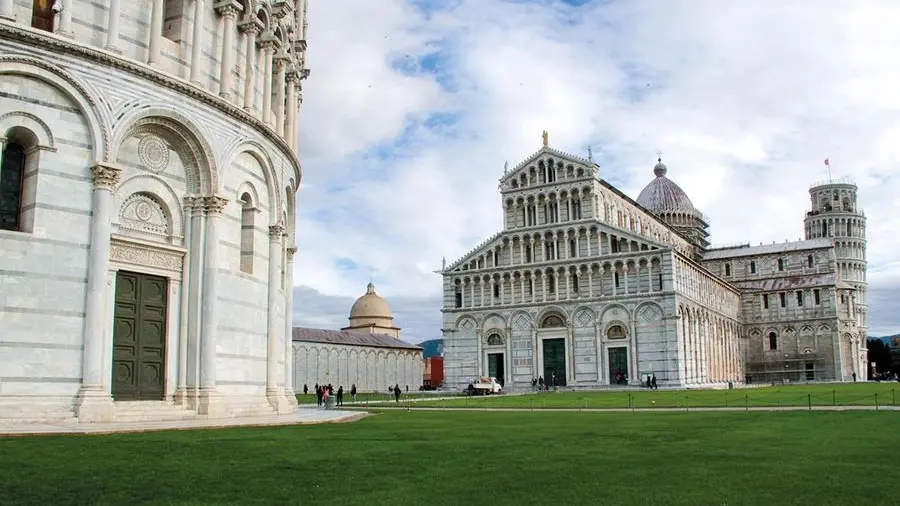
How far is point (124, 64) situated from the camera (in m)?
21.5

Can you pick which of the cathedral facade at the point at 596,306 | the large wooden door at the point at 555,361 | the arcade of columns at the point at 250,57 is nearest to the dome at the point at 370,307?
the cathedral facade at the point at 596,306

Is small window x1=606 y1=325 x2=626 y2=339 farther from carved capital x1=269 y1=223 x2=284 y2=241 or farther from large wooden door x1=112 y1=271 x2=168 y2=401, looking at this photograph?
large wooden door x1=112 y1=271 x2=168 y2=401

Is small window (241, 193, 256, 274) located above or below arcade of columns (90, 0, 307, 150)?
below

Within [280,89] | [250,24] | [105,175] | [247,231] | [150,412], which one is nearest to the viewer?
[105,175]

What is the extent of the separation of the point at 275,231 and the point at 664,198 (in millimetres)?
83076

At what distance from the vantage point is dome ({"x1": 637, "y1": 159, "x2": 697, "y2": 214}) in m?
102

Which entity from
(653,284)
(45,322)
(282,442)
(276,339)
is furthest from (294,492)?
(653,284)

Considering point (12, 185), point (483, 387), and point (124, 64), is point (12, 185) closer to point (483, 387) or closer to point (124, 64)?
point (124, 64)

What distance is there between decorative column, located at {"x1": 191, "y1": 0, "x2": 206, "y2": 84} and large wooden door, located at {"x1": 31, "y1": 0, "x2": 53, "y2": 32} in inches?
155

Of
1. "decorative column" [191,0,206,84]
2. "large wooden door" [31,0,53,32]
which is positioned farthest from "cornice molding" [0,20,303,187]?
"large wooden door" [31,0,53,32]

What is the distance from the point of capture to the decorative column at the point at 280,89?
2972 cm

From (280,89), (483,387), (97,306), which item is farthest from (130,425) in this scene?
(483,387)

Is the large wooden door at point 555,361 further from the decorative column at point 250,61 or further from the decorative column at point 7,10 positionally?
the decorative column at point 7,10

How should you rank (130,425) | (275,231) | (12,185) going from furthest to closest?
(275,231) → (12,185) → (130,425)
